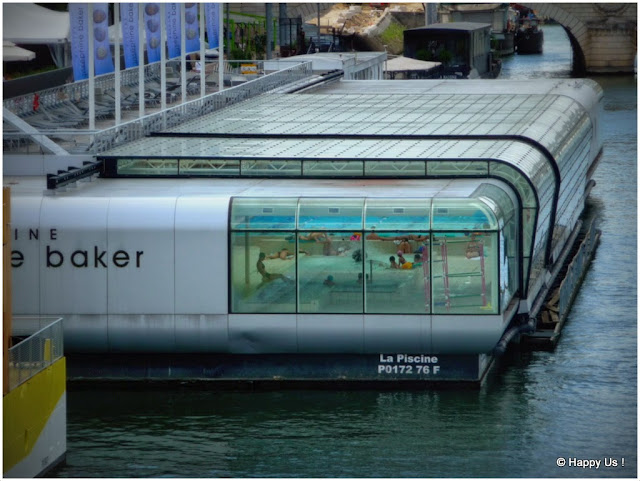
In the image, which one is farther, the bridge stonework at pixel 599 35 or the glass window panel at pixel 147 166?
the bridge stonework at pixel 599 35

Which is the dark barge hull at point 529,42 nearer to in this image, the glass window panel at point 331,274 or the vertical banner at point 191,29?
the vertical banner at point 191,29

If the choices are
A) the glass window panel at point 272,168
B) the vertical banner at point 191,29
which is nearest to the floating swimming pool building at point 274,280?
the glass window panel at point 272,168

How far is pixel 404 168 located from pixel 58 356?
13.5m

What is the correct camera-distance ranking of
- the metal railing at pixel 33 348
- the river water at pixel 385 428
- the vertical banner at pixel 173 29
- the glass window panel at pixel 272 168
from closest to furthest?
the metal railing at pixel 33 348 → the river water at pixel 385 428 → the glass window panel at pixel 272 168 → the vertical banner at pixel 173 29

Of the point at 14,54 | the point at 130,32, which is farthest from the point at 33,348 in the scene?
the point at 14,54

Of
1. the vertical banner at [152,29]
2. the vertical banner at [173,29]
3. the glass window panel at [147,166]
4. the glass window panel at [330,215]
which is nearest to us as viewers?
the glass window panel at [330,215]

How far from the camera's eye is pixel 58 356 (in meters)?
30.8

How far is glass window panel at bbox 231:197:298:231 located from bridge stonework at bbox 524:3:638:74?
322ft

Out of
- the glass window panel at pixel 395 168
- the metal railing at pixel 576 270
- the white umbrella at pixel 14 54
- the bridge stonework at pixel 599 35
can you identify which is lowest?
the metal railing at pixel 576 270

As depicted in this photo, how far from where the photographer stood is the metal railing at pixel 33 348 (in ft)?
96.0

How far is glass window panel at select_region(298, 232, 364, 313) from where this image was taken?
120 feet

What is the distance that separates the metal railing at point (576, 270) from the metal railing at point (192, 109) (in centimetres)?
1334

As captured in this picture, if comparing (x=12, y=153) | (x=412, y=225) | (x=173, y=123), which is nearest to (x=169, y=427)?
(x=412, y=225)

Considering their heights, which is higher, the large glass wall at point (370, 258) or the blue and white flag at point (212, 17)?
the blue and white flag at point (212, 17)
